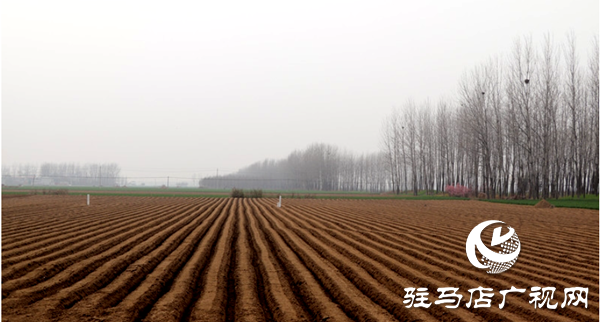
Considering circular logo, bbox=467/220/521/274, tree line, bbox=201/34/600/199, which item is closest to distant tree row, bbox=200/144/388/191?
tree line, bbox=201/34/600/199

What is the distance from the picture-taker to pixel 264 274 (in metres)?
6.27

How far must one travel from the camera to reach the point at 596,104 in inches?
1299

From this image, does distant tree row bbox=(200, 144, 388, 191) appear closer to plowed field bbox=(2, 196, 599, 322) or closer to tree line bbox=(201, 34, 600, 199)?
tree line bbox=(201, 34, 600, 199)

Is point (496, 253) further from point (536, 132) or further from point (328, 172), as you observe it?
point (328, 172)

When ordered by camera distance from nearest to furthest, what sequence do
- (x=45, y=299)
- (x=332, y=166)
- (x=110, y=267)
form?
(x=45, y=299) → (x=110, y=267) → (x=332, y=166)

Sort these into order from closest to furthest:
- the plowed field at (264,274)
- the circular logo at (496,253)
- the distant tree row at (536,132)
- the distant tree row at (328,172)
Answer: the plowed field at (264,274) → the circular logo at (496,253) → the distant tree row at (536,132) → the distant tree row at (328,172)

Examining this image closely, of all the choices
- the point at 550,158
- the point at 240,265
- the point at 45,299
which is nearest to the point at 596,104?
the point at 550,158

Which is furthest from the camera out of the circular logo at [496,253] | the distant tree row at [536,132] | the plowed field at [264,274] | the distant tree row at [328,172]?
the distant tree row at [328,172]

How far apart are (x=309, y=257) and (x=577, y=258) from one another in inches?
193

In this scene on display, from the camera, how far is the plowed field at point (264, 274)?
4473mm

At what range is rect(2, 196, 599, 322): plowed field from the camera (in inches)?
176

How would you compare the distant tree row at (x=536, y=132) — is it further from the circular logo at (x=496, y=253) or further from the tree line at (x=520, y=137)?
the circular logo at (x=496, y=253)

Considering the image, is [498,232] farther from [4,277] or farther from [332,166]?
[332,166]

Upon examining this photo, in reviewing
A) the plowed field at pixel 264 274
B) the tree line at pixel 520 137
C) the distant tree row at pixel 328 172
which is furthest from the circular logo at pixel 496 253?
the distant tree row at pixel 328 172
